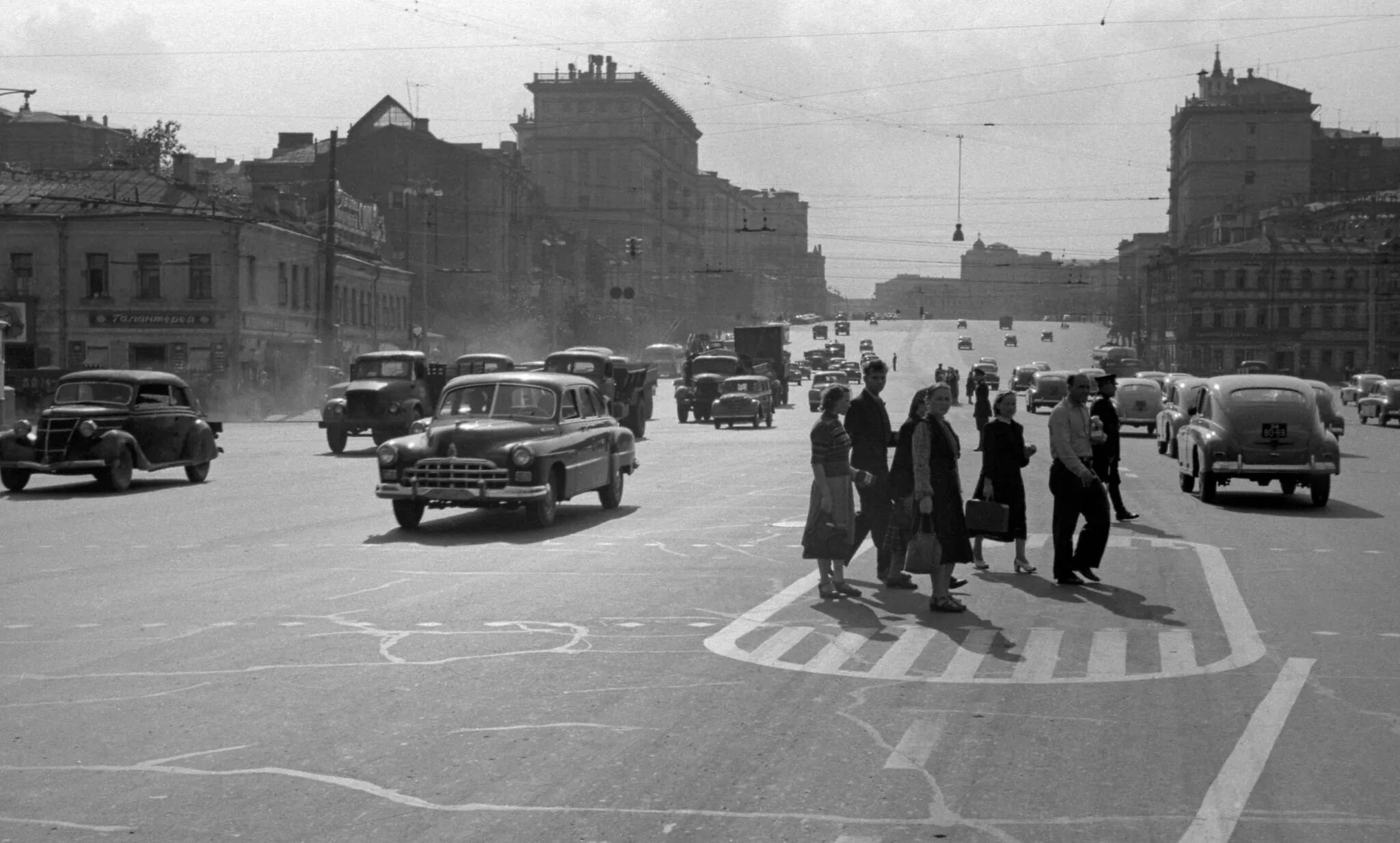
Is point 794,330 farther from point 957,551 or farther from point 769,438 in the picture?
point 957,551

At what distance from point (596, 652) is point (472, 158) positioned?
9889 cm

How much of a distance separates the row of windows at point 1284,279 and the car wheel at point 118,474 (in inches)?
4307

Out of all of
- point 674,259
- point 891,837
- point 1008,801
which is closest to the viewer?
point 891,837

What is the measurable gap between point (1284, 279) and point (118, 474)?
364 ft

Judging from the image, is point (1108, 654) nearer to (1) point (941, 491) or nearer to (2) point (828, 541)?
(1) point (941, 491)

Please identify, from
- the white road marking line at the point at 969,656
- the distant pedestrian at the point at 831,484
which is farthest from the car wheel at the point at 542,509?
the white road marking line at the point at 969,656

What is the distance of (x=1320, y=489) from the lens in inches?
907

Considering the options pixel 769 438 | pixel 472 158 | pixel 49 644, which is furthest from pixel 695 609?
pixel 472 158

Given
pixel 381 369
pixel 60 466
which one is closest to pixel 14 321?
pixel 381 369

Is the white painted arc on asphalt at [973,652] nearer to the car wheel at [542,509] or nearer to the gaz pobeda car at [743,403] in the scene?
the car wheel at [542,509]

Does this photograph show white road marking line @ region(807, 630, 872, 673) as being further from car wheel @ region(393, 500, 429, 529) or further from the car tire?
the car tire

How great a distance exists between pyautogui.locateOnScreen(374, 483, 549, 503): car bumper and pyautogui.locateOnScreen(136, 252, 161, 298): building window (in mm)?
48777

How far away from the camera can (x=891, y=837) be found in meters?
6.38

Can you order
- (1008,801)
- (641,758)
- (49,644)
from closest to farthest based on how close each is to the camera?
(1008,801)
(641,758)
(49,644)
